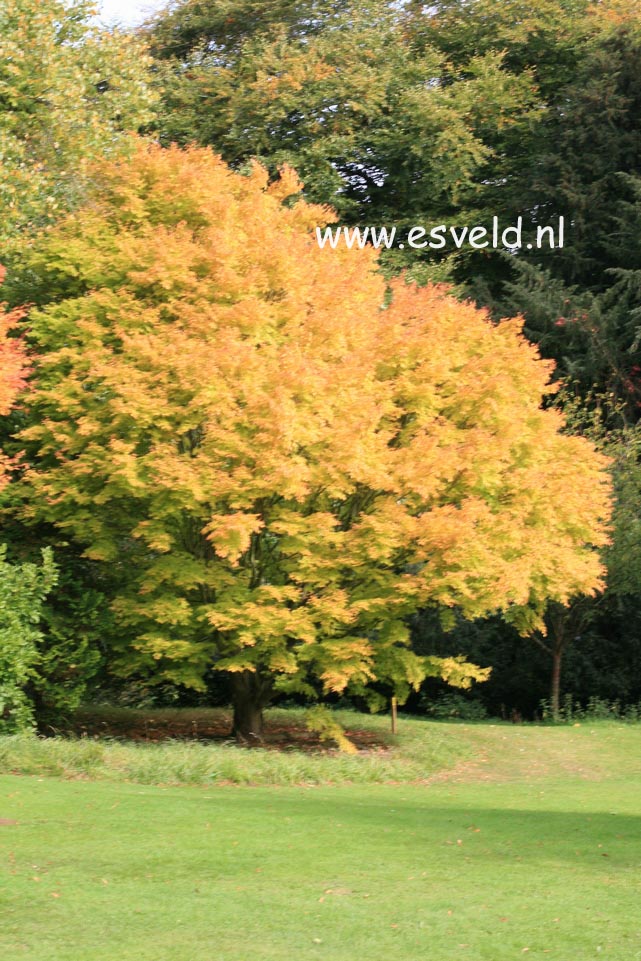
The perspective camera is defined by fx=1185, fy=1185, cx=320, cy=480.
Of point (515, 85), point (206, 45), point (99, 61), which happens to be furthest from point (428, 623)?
point (206, 45)

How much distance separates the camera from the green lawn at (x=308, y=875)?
752 centimetres

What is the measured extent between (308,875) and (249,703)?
35.2 feet

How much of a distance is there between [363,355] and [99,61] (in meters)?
12.0

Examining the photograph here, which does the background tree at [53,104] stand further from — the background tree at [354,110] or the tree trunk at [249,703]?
the tree trunk at [249,703]

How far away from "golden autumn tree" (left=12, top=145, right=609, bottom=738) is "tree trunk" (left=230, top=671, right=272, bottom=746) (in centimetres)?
6

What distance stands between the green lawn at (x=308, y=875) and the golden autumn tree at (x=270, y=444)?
11.1 ft

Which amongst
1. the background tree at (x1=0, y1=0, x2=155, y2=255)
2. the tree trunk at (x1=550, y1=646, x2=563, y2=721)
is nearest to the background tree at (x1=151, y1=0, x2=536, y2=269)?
the background tree at (x1=0, y1=0, x2=155, y2=255)

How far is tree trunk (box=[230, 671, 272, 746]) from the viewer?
65.5ft

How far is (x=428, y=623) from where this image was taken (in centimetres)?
2791

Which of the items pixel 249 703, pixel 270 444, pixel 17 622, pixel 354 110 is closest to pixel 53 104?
pixel 270 444

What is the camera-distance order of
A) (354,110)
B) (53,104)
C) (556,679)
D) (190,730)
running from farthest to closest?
(354,110), (556,679), (53,104), (190,730)

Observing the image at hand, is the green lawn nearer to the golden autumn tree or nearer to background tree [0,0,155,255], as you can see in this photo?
the golden autumn tree

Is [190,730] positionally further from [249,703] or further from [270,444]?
[270,444]

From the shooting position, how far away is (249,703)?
20094 millimetres
